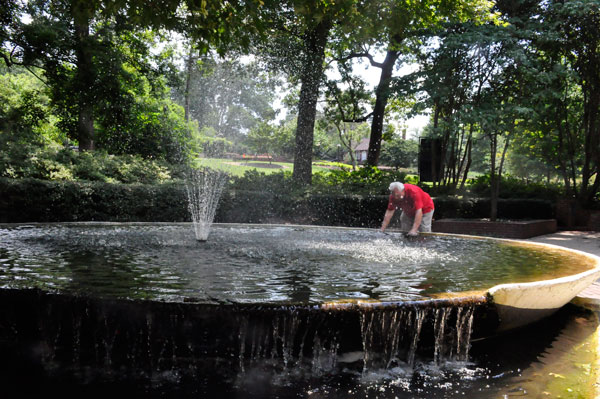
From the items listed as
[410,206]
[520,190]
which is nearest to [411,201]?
[410,206]

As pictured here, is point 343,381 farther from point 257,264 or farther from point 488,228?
point 488,228

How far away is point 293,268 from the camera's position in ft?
16.9

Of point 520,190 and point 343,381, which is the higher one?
point 520,190

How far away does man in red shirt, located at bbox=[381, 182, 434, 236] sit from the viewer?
8102 mm

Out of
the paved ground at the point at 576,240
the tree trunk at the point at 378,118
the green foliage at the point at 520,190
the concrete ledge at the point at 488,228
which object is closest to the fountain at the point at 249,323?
the paved ground at the point at 576,240

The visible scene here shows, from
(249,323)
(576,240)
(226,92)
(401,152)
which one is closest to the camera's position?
(249,323)

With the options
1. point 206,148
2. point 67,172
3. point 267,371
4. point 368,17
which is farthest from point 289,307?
point 206,148

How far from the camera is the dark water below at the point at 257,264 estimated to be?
3891mm

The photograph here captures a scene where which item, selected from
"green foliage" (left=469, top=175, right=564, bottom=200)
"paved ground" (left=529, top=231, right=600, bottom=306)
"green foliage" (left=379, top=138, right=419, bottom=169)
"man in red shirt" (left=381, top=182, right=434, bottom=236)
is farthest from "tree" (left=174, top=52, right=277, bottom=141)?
"green foliage" (left=379, top=138, right=419, bottom=169)

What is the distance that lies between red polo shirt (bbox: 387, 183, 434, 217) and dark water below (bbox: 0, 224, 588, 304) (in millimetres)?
611

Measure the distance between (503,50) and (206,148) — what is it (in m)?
20.3

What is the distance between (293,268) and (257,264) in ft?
1.62

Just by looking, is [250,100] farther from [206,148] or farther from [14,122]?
[14,122]

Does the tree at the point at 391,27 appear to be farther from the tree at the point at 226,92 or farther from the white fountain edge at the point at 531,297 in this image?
the white fountain edge at the point at 531,297
